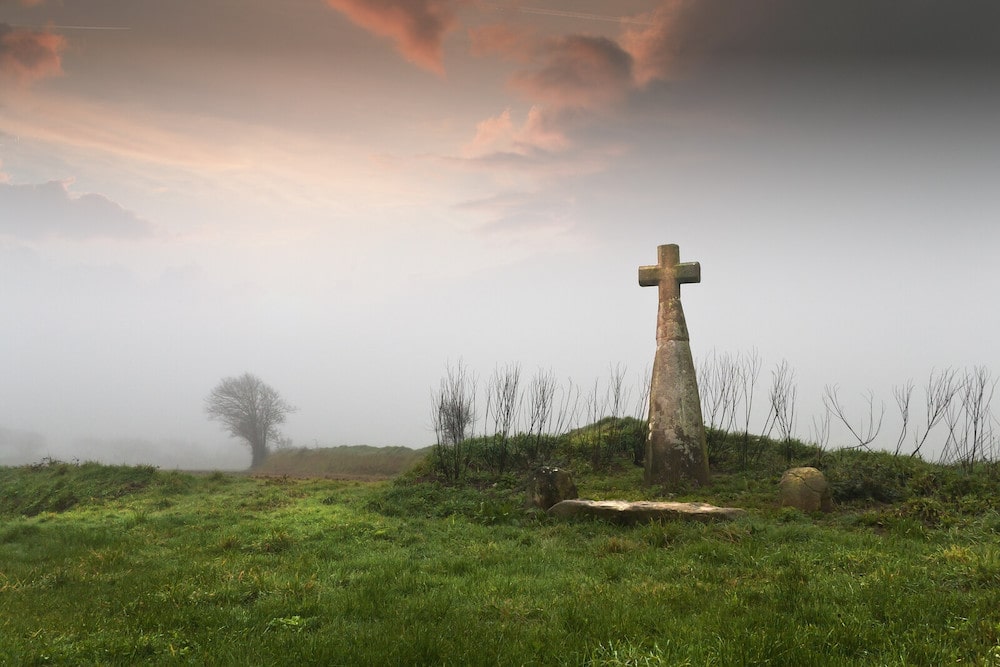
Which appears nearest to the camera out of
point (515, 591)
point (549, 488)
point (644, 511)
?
point (515, 591)

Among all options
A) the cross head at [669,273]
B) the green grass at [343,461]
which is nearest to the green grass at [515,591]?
the cross head at [669,273]

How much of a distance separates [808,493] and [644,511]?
3578 mm

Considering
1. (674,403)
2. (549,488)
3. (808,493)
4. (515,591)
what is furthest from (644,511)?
(674,403)

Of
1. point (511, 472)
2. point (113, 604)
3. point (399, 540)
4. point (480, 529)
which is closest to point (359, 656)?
point (113, 604)

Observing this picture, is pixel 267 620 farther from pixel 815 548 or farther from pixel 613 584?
pixel 815 548

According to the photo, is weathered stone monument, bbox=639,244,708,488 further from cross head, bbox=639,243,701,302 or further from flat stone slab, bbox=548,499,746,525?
flat stone slab, bbox=548,499,746,525

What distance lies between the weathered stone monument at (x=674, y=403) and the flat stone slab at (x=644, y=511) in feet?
12.5

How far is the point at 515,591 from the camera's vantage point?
6.15 meters

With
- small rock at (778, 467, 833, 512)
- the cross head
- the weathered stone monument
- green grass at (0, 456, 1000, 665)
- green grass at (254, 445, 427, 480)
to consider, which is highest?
the cross head

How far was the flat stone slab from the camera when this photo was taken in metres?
9.55

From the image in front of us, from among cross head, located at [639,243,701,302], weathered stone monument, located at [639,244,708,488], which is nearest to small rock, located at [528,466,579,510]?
weathered stone monument, located at [639,244,708,488]

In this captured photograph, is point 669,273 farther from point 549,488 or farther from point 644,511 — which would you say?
point 644,511

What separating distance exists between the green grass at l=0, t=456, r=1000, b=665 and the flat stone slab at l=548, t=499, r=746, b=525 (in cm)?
36

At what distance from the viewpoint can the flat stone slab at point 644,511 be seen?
955 cm
